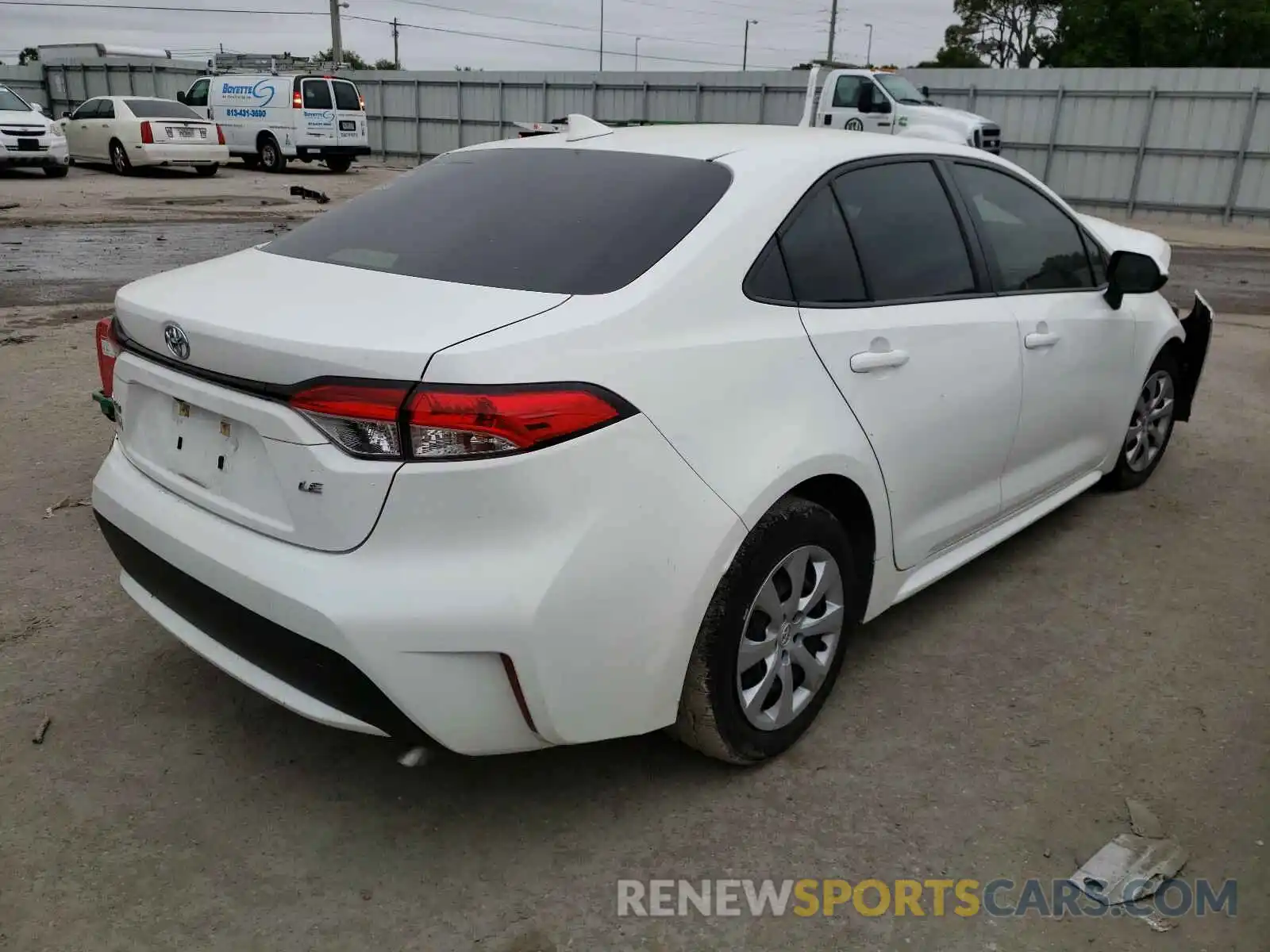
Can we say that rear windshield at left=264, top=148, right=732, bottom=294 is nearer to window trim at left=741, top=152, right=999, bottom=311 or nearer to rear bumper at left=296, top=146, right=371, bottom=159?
window trim at left=741, top=152, right=999, bottom=311

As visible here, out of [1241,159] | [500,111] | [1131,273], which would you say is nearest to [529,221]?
[1131,273]

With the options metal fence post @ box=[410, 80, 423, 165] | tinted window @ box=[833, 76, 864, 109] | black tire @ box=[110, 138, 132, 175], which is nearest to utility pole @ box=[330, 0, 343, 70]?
metal fence post @ box=[410, 80, 423, 165]

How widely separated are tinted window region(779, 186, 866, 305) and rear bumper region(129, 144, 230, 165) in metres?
21.1

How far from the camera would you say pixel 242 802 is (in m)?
2.59

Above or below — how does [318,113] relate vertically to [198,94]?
below

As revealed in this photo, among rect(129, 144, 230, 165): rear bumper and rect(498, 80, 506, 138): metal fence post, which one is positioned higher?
rect(498, 80, 506, 138): metal fence post

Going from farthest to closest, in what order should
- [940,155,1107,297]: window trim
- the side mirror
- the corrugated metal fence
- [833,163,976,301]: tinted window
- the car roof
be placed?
the corrugated metal fence → the side mirror → [940,155,1107,297]: window trim → [833,163,976,301]: tinted window → the car roof

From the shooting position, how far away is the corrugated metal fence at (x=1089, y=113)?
752 inches

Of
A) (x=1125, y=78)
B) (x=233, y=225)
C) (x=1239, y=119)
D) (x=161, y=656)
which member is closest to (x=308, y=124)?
(x=233, y=225)

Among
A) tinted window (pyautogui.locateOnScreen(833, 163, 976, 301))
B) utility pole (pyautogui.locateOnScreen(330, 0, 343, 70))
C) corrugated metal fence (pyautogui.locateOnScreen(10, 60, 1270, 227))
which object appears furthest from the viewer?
utility pole (pyautogui.locateOnScreen(330, 0, 343, 70))

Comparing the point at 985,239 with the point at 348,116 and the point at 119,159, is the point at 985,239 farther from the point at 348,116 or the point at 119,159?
the point at 119,159

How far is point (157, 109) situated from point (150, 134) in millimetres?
615

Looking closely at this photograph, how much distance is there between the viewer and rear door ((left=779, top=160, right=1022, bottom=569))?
2.78 m

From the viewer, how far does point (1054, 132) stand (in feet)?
68.4
